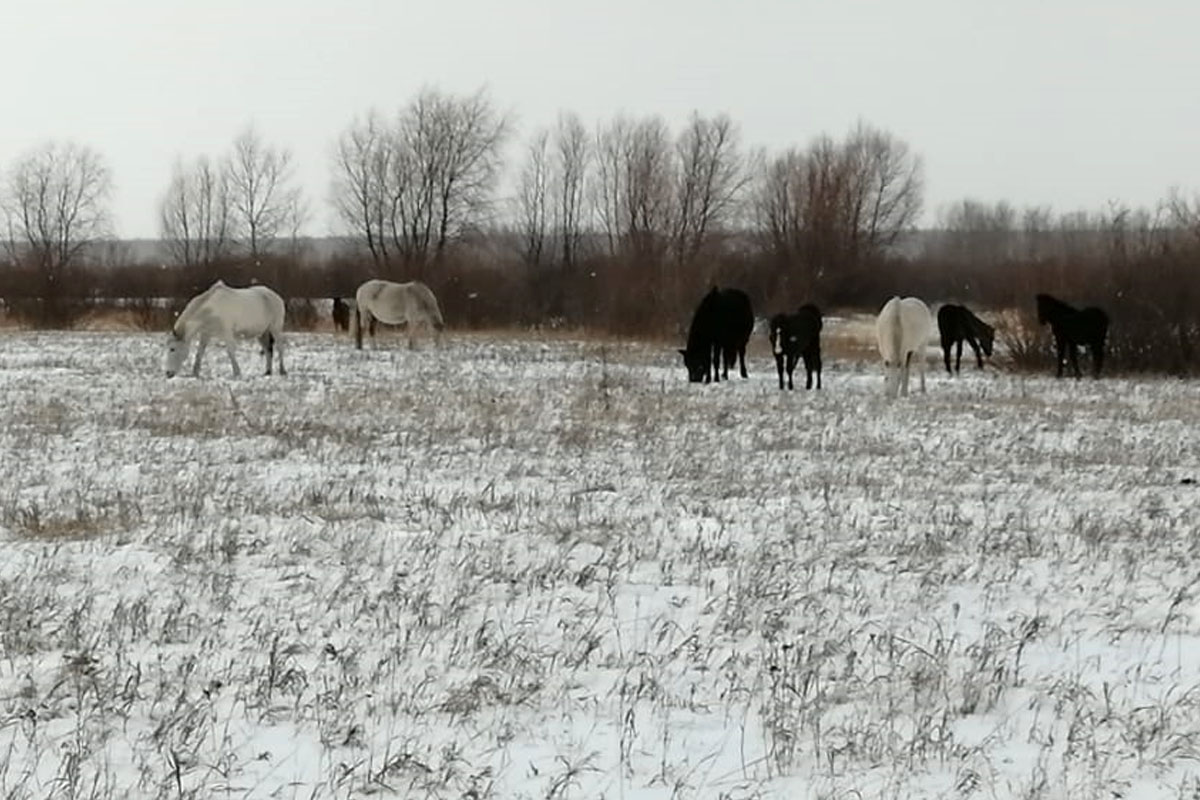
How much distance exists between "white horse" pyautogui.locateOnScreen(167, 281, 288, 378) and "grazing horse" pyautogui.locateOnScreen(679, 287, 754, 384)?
704 cm

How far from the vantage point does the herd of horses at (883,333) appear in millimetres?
16922

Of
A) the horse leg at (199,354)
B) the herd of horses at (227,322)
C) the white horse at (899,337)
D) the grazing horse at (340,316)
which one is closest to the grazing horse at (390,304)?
the herd of horses at (227,322)

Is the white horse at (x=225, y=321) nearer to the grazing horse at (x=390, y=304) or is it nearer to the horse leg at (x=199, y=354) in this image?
the horse leg at (x=199, y=354)

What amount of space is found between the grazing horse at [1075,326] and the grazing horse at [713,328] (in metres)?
7.51

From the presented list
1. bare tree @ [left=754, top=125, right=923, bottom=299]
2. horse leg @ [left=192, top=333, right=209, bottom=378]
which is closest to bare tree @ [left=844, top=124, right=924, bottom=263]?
bare tree @ [left=754, top=125, right=923, bottom=299]

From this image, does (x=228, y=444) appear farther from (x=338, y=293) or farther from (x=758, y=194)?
(x=758, y=194)

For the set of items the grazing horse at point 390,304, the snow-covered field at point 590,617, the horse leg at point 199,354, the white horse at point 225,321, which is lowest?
the snow-covered field at point 590,617

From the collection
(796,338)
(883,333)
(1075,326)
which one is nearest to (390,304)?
(796,338)

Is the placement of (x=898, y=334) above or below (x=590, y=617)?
above

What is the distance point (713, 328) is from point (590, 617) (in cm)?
1396

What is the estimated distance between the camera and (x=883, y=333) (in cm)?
1692

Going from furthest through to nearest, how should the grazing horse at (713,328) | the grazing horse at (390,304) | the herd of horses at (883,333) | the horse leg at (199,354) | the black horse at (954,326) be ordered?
the grazing horse at (390,304)
the black horse at (954,326)
the grazing horse at (713,328)
the horse leg at (199,354)
the herd of horses at (883,333)

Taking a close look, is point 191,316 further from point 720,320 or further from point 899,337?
point 899,337

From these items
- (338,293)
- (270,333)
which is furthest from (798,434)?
(338,293)
